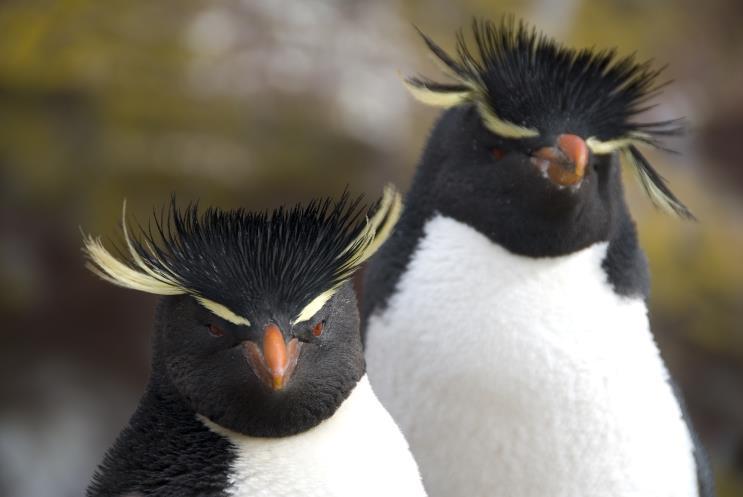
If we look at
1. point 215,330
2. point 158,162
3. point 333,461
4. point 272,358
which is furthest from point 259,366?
point 158,162

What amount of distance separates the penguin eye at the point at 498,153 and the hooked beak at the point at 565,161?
13cm

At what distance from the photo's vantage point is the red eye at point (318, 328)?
2037 millimetres

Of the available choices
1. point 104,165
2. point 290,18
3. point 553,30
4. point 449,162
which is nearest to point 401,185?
point 290,18

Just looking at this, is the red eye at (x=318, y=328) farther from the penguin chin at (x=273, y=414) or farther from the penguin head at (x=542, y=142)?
the penguin head at (x=542, y=142)

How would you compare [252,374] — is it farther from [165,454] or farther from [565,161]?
[565,161]

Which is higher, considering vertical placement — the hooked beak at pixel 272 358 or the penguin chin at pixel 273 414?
the hooked beak at pixel 272 358

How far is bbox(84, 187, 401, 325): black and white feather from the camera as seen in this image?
198 centimetres

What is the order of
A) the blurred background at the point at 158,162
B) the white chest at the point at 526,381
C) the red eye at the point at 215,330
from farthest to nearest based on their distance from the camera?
the blurred background at the point at 158,162 < the white chest at the point at 526,381 < the red eye at the point at 215,330

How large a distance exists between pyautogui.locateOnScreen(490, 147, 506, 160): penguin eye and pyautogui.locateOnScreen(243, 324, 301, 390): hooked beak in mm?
957

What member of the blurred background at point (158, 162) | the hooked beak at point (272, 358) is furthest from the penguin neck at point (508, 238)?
the blurred background at point (158, 162)

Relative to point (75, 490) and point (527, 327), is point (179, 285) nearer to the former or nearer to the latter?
point (527, 327)

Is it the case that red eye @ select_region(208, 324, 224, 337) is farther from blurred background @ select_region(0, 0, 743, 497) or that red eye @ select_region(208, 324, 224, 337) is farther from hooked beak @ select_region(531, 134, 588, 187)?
blurred background @ select_region(0, 0, 743, 497)

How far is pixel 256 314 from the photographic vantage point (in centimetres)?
195

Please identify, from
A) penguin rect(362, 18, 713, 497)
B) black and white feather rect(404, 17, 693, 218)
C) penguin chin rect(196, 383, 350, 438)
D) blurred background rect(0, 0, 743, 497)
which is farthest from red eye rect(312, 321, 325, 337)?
blurred background rect(0, 0, 743, 497)
